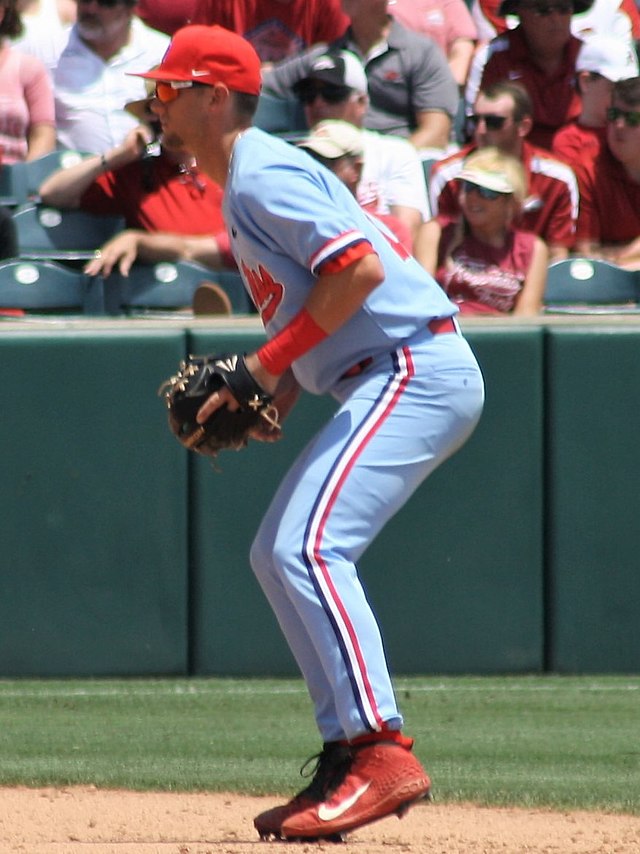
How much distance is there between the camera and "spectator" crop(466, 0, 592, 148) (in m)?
7.23

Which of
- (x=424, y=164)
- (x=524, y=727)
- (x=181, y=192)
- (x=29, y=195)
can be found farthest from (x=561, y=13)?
(x=524, y=727)

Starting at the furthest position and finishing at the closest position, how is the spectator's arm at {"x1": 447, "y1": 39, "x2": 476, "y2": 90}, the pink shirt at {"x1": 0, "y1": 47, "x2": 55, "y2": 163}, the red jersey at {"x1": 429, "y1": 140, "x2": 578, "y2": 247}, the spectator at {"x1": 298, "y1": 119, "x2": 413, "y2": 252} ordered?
the spectator's arm at {"x1": 447, "y1": 39, "x2": 476, "y2": 90} → the pink shirt at {"x1": 0, "y1": 47, "x2": 55, "y2": 163} → the red jersey at {"x1": 429, "y1": 140, "x2": 578, "y2": 247} → the spectator at {"x1": 298, "y1": 119, "x2": 413, "y2": 252}

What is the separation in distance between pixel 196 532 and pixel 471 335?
125cm

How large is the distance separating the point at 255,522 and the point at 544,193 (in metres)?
2.13

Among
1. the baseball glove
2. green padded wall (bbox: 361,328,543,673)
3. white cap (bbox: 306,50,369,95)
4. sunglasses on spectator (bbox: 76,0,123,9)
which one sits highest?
the baseball glove

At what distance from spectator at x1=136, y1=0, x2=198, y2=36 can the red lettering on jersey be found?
4975 mm

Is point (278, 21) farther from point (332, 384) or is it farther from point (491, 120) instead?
point (332, 384)

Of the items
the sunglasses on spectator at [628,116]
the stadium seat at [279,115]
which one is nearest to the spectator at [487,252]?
the sunglasses on spectator at [628,116]

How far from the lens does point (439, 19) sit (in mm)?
7871

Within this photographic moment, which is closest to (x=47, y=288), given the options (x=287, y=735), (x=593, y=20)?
(x=287, y=735)

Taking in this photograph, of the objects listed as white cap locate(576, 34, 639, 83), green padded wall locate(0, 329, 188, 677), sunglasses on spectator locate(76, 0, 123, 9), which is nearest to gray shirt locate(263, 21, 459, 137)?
white cap locate(576, 34, 639, 83)

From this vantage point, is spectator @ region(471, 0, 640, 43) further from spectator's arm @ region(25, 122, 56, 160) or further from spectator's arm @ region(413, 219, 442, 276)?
spectator's arm @ region(25, 122, 56, 160)

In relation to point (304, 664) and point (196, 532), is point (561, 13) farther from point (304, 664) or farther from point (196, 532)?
point (304, 664)

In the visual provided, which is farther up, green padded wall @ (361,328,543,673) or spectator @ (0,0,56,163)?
spectator @ (0,0,56,163)
